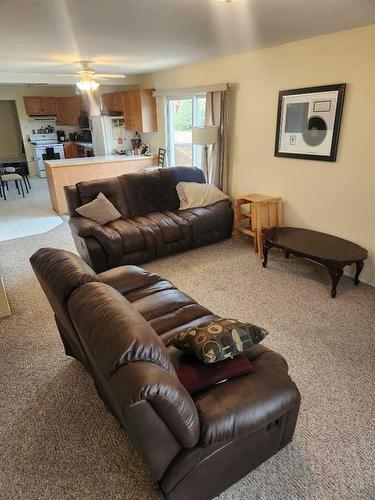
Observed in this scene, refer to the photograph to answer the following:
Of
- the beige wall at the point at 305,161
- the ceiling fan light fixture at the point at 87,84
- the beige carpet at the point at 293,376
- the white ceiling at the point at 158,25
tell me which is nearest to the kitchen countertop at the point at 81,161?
the ceiling fan light fixture at the point at 87,84

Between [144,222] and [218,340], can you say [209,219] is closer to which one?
[144,222]

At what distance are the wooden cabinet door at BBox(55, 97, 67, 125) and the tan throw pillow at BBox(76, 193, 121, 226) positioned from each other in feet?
22.7

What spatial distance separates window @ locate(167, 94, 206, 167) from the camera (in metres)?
5.16

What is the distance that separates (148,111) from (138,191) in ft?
8.92

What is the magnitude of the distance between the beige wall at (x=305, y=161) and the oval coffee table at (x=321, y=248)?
171mm

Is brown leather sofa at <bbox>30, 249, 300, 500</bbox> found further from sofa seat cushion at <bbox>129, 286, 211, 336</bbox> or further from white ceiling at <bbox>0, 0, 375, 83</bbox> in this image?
white ceiling at <bbox>0, 0, 375, 83</bbox>

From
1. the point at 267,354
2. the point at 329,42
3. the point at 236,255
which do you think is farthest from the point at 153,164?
the point at 267,354

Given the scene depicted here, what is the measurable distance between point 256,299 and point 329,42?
257 cm

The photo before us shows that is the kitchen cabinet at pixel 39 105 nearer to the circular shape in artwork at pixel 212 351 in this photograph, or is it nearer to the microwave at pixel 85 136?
the microwave at pixel 85 136

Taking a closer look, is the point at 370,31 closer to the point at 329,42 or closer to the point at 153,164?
the point at 329,42

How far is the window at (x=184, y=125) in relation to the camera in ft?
16.9

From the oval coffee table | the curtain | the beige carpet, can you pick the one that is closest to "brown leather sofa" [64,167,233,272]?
the curtain

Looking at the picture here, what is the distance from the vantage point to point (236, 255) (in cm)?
388

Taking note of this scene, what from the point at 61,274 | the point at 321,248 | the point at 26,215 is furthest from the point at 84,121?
the point at 61,274
